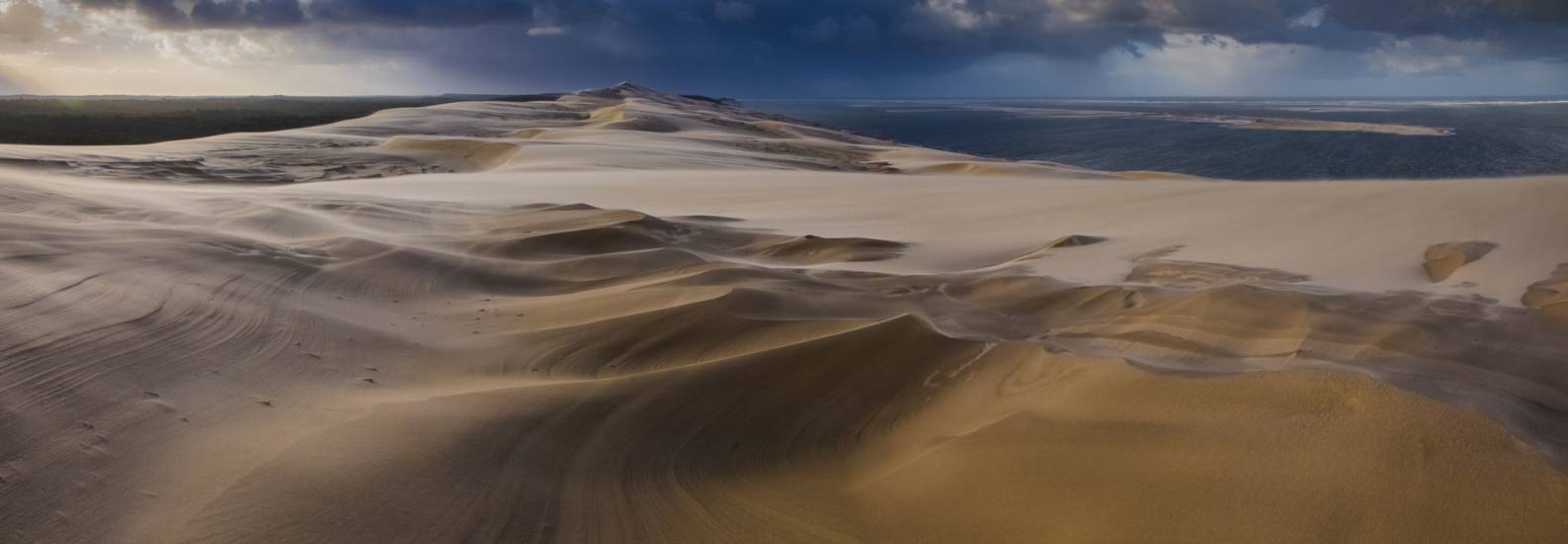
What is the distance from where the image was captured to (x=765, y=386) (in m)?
3.12

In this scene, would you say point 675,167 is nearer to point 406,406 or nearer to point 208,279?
point 208,279

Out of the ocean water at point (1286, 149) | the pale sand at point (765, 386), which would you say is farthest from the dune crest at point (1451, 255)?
the ocean water at point (1286, 149)

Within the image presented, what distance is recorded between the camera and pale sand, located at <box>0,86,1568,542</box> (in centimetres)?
216

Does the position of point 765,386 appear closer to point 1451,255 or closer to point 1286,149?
point 1451,255

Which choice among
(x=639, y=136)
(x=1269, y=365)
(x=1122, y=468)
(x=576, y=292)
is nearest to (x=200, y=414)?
(x=576, y=292)

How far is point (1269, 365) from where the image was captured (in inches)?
120

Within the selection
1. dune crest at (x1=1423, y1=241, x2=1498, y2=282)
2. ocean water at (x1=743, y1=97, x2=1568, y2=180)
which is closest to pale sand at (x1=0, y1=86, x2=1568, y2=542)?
dune crest at (x1=1423, y1=241, x2=1498, y2=282)

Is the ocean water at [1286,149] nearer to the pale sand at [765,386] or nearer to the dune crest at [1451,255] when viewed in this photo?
the dune crest at [1451,255]

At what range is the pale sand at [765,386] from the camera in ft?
7.09

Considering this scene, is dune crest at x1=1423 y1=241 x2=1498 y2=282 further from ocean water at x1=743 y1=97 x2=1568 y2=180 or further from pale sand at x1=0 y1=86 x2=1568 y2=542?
ocean water at x1=743 y1=97 x2=1568 y2=180

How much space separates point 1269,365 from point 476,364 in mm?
2803

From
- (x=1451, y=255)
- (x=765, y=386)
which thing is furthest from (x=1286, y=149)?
(x=765, y=386)

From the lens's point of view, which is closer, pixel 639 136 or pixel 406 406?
pixel 406 406

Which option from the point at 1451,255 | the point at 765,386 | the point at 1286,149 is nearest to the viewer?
the point at 765,386
